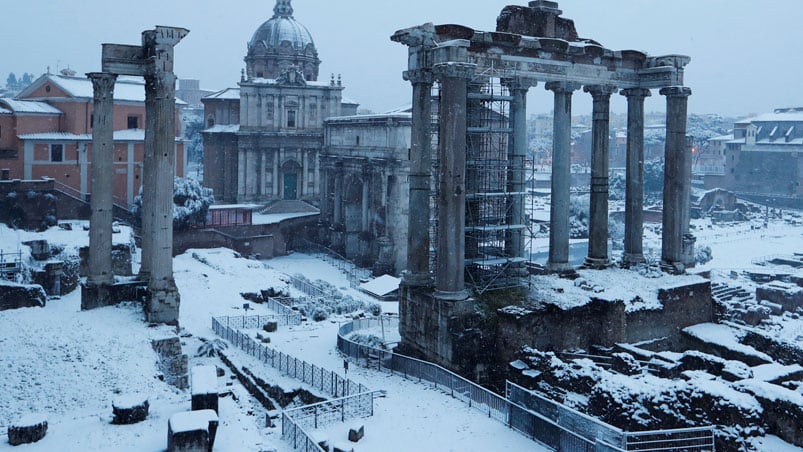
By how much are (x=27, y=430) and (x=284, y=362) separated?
9251mm

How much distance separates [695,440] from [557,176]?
11220 mm

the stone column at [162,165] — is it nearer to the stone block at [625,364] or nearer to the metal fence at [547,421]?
the metal fence at [547,421]

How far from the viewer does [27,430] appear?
1090 cm

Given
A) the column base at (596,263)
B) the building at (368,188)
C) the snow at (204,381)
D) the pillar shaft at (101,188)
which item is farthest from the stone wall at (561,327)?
the building at (368,188)

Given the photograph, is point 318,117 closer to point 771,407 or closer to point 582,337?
point 582,337

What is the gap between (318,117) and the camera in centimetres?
5369

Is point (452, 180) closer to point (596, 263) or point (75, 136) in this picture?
point (596, 263)

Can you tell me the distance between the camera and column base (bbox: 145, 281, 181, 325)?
62.8 feet

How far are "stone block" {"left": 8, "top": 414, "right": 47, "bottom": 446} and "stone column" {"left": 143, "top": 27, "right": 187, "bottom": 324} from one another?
318 inches

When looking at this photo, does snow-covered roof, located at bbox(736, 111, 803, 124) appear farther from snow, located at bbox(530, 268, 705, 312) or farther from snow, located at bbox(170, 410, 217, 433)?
snow, located at bbox(170, 410, 217, 433)

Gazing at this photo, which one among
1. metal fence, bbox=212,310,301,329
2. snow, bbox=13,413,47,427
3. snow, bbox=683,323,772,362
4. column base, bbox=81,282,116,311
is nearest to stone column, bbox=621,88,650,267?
snow, bbox=683,323,772,362

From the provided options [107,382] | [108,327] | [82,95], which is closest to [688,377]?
[107,382]

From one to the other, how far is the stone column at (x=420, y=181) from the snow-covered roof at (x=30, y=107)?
29.1m

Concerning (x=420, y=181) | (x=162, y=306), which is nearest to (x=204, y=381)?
(x=162, y=306)
